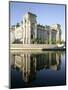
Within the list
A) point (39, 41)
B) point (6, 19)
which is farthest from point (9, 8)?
point (39, 41)

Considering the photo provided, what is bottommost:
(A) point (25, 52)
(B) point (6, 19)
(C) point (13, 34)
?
(A) point (25, 52)

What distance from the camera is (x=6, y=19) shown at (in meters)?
2.61

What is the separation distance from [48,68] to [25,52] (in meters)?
0.31

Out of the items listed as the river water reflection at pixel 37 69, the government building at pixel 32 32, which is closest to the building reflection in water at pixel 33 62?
the river water reflection at pixel 37 69

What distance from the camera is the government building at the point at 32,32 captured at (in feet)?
8.67

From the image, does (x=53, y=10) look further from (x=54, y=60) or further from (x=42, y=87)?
(x=42, y=87)

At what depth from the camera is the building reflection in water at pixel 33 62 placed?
263 cm

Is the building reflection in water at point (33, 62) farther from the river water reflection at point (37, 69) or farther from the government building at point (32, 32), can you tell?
the government building at point (32, 32)

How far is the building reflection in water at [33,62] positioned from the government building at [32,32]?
0.15 meters

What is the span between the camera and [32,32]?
267 centimetres

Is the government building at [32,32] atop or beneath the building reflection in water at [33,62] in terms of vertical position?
atop

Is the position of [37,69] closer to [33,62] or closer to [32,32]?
[33,62]

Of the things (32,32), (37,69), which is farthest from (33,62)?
(32,32)

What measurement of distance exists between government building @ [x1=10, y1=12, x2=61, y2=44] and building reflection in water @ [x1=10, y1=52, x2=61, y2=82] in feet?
0.49
